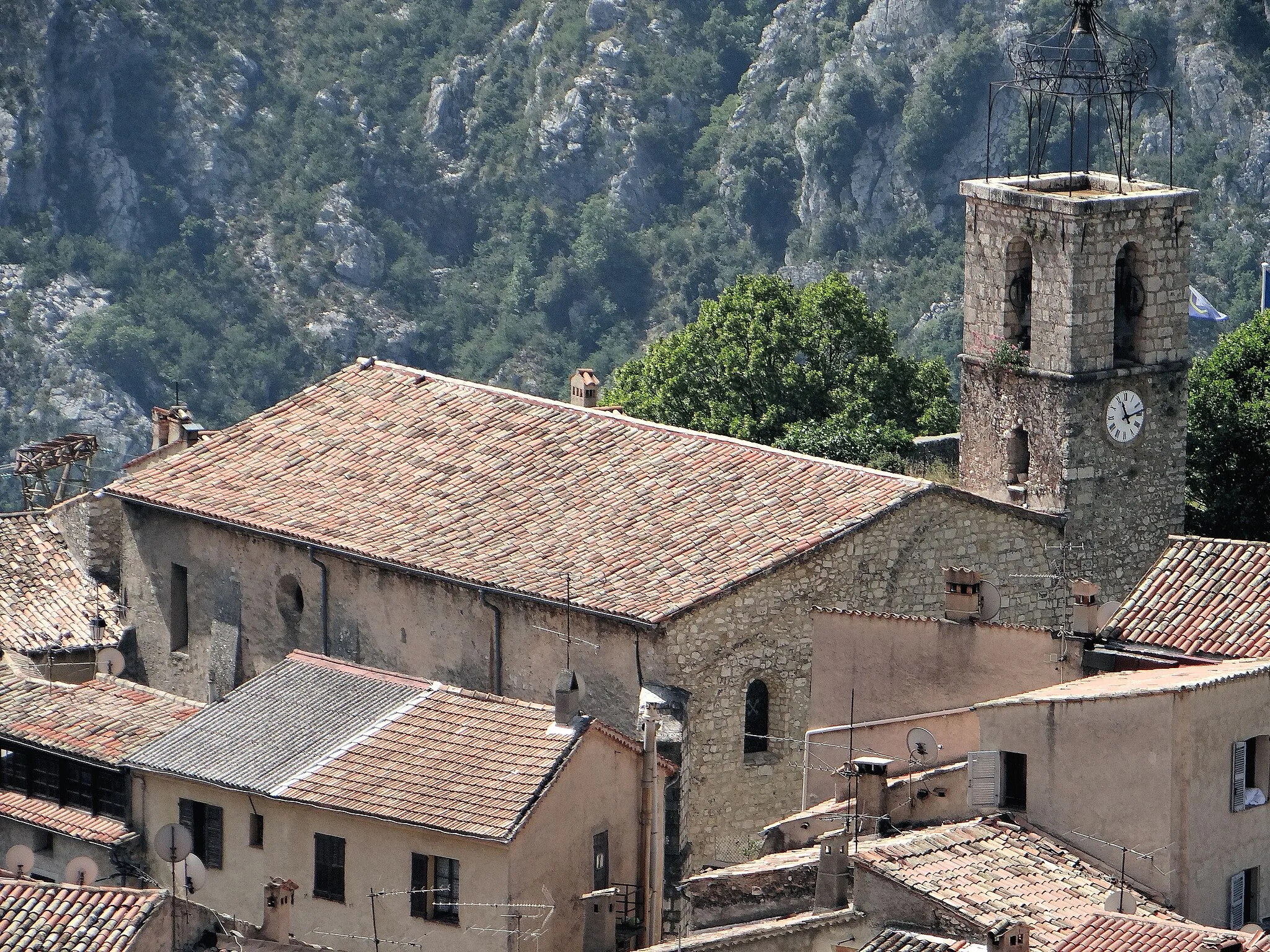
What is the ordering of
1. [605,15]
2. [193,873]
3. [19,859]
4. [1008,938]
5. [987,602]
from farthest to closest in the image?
1. [605,15]
2. [987,602]
3. [19,859]
4. [193,873]
5. [1008,938]

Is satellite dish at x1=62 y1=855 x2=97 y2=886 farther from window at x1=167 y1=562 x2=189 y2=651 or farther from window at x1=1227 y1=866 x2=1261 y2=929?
window at x1=1227 y1=866 x2=1261 y2=929

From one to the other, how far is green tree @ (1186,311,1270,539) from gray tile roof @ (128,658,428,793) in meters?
17.2

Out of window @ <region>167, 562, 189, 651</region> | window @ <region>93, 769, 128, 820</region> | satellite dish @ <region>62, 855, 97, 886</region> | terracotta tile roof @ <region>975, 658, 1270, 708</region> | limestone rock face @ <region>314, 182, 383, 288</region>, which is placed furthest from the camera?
limestone rock face @ <region>314, 182, 383, 288</region>

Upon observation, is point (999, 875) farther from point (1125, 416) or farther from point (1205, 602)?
point (1125, 416)

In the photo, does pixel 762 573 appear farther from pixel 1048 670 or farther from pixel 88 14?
pixel 88 14

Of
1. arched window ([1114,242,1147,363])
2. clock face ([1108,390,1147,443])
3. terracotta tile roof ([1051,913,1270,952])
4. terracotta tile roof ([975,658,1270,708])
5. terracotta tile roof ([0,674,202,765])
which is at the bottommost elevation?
terracotta tile roof ([0,674,202,765])

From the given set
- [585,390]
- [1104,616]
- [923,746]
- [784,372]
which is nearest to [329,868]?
[923,746]

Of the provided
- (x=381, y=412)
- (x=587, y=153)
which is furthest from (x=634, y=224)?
(x=381, y=412)

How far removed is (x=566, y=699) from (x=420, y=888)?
3.10 metres

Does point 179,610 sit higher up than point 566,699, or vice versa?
point 566,699

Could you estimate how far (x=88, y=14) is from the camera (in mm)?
135250

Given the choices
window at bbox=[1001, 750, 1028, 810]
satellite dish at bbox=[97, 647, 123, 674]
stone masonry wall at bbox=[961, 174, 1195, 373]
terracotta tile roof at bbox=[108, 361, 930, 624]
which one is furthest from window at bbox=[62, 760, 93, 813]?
stone masonry wall at bbox=[961, 174, 1195, 373]

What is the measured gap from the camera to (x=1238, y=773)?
3978 centimetres

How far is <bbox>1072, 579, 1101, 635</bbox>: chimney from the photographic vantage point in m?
43.3
